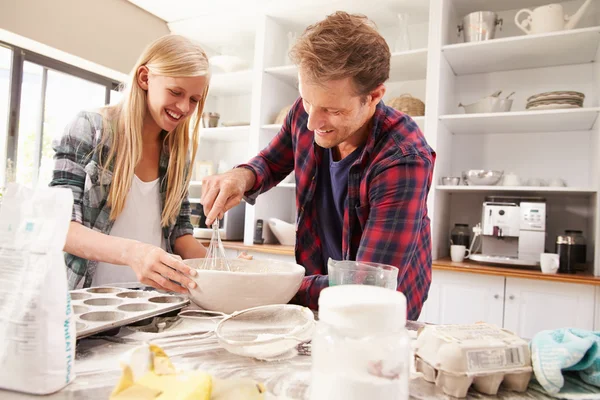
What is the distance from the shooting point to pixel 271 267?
1.01 metres

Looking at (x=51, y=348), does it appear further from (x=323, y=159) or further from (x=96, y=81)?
(x=96, y=81)

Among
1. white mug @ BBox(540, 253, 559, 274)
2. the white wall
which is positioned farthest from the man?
the white wall

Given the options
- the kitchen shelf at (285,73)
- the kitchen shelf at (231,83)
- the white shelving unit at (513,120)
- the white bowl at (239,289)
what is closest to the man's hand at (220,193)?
the white bowl at (239,289)

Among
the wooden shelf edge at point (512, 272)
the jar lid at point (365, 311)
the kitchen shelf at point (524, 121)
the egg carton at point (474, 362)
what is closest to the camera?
the jar lid at point (365, 311)

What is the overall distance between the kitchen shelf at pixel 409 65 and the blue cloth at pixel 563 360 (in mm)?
2223

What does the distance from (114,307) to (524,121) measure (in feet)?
7.63

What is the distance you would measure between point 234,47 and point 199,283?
10.4 feet

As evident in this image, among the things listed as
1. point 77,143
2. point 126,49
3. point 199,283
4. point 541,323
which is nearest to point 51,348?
point 199,283

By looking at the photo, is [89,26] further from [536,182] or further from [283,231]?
[536,182]

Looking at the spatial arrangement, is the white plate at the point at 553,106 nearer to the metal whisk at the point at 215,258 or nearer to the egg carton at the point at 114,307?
the metal whisk at the point at 215,258

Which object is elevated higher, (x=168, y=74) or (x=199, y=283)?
(x=168, y=74)

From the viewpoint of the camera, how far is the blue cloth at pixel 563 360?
534 mm

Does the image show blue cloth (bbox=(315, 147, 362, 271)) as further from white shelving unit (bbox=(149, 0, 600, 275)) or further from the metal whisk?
white shelving unit (bbox=(149, 0, 600, 275))

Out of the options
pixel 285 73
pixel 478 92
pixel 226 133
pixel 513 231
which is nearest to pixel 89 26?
pixel 226 133
